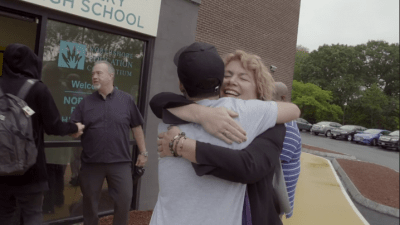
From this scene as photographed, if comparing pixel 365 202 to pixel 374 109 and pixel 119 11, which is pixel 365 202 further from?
pixel 374 109

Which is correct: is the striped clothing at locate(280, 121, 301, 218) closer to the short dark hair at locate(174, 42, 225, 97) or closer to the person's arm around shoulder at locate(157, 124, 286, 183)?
the person's arm around shoulder at locate(157, 124, 286, 183)

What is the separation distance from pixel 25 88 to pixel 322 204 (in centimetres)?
619

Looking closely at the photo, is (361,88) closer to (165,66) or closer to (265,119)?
(165,66)

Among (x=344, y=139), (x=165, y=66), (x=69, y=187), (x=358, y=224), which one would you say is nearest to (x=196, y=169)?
(x=69, y=187)

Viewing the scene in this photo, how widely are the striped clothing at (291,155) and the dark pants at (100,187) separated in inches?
77.4

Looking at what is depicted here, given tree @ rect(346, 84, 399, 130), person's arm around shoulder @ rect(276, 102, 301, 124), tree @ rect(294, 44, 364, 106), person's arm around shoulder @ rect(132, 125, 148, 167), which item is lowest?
person's arm around shoulder @ rect(132, 125, 148, 167)

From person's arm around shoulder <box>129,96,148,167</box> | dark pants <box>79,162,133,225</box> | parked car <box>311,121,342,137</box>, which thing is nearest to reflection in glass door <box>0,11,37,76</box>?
person's arm around shoulder <box>129,96,148,167</box>

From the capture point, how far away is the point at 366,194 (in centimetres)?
785

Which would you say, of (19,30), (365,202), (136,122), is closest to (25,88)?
(136,122)

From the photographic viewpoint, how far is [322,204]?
6.49m

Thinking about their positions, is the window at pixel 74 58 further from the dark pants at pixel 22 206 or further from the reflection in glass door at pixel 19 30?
the reflection in glass door at pixel 19 30

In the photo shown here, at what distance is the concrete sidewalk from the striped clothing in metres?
3.21

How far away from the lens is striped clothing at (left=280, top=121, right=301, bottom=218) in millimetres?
2133

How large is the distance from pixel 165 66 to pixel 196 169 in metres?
4.35
